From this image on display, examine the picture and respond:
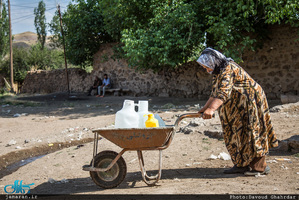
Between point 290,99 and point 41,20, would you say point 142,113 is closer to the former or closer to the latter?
point 290,99

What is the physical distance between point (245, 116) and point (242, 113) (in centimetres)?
5

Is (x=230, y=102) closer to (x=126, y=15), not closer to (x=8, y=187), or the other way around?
(x=8, y=187)

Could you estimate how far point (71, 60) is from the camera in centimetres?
1585

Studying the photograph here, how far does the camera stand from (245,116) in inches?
121

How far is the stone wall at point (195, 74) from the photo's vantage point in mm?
9008

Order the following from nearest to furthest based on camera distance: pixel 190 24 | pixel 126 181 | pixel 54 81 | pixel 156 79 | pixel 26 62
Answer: pixel 126 181 < pixel 190 24 < pixel 156 79 < pixel 54 81 < pixel 26 62

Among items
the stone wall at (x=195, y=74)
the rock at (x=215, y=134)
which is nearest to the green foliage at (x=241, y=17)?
the stone wall at (x=195, y=74)

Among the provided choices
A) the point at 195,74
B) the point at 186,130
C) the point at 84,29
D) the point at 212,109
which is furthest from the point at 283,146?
the point at 84,29

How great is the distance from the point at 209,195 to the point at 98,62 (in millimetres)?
13772

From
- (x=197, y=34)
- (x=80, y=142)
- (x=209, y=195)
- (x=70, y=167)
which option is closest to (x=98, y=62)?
(x=197, y=34)

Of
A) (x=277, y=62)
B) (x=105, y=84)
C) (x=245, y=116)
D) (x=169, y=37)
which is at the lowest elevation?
(x=245, y=116)

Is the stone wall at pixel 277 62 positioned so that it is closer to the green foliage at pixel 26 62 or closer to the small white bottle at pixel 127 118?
the small white bottle at pixel 127 118

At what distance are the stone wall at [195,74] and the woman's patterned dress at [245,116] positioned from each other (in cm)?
666

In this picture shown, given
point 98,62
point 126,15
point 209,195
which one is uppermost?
point 126,15
